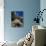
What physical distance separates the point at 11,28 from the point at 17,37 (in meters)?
0.41

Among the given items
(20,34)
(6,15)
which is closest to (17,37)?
(20,34)

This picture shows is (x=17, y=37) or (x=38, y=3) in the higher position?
(x=38, y=3)

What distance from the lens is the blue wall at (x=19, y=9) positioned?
5168 mm

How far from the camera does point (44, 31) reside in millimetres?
2678

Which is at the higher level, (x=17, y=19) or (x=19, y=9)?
(x=19, y=9)

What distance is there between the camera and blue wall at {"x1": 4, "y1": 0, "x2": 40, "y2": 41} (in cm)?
517

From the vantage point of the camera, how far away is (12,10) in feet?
17.0

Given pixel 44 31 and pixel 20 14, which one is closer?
pixel 44 31

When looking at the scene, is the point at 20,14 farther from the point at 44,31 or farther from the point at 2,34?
the point at 44,31

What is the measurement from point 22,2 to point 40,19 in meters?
0.94

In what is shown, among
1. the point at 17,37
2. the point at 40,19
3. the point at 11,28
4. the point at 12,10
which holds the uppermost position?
the point at 12,10

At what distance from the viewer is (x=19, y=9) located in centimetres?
519

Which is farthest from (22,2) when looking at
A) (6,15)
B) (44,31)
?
(44,31)

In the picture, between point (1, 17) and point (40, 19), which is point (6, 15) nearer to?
point (1, 17)
